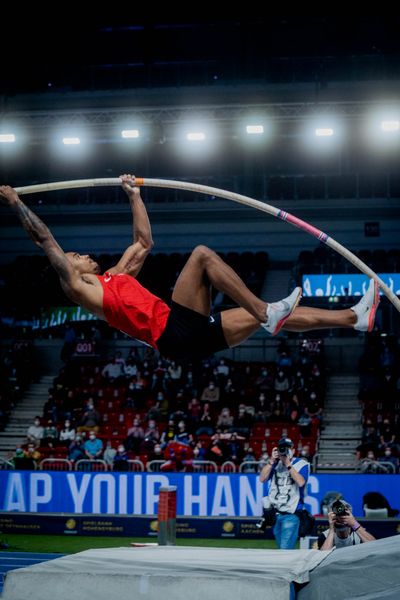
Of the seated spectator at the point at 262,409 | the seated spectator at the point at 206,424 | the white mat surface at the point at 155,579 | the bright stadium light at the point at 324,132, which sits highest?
the bright stadium light at the point at 324,132

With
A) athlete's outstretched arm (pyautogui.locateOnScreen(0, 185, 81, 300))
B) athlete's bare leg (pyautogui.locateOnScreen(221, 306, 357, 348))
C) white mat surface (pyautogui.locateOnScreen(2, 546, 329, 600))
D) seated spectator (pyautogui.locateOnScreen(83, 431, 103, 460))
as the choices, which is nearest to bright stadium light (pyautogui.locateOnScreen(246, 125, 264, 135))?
seated spectator (pyautogui.locateOnScreen(83, 431, 103, 460))

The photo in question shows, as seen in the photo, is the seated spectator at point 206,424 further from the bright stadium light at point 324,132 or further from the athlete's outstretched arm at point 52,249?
the athlete's outstretched arm at point 52,249

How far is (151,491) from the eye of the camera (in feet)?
55.2

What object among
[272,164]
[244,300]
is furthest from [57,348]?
[244,300]

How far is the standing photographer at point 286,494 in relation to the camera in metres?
10.2

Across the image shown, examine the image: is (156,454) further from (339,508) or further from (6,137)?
(339,508)

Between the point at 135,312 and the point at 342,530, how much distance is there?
340cm

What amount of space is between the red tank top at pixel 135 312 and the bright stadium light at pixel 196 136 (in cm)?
1372

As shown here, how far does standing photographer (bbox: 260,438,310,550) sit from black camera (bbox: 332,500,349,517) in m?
1.50

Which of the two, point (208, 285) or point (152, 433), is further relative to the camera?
point (152, 433)

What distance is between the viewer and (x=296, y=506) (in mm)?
10328

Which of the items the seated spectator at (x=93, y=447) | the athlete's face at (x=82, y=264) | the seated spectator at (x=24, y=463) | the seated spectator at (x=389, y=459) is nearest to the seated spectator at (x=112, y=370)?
the seated spectator at (x=93, y=447)

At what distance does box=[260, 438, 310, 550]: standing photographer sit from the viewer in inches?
402

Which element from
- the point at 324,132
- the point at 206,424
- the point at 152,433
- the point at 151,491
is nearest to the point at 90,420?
the point at 152,433
